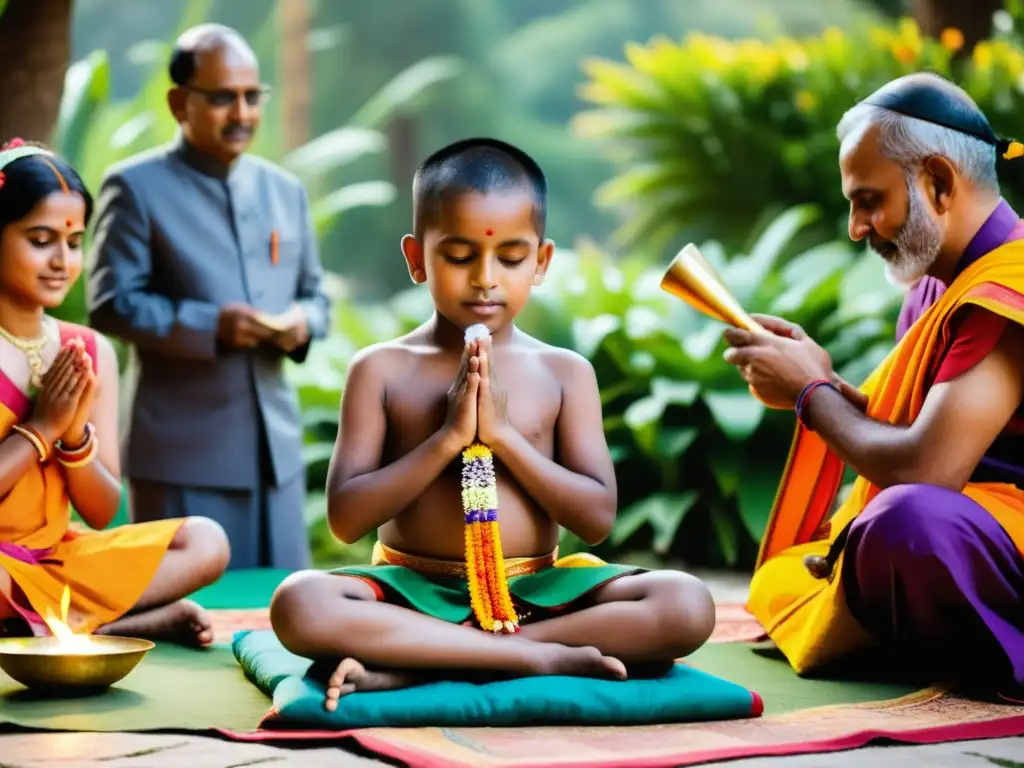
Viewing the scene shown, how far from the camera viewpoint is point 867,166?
364cm

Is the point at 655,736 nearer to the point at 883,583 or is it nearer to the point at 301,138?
the point at 883,583

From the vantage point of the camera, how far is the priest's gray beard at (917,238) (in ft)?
11.8

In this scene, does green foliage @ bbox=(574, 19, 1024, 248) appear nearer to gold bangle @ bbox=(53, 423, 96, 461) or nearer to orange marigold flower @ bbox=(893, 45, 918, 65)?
orange marigold flower @ bbox=(893, 45, 918, 65)

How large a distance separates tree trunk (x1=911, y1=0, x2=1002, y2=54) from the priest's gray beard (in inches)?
246

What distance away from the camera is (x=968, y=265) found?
3627 mm

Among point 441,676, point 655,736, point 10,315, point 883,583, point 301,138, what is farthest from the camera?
point 301,138

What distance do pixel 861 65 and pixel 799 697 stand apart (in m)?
6.65

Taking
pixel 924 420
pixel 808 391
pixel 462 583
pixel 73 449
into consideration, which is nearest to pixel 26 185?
pixel 73 449

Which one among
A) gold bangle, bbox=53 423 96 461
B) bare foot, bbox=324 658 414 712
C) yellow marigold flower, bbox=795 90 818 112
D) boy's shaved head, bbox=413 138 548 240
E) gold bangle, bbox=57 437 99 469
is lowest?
bare foot, bbox=324 658 414 712

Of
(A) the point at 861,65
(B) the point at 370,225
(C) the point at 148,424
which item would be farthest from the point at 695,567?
(B) the point at 370,225

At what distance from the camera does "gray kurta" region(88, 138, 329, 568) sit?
201 inches

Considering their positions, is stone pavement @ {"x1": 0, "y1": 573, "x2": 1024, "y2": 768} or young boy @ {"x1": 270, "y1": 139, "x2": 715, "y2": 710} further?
young boy @ {"x1": 270, "y1": 139, "x2": 715, "y2": 710}

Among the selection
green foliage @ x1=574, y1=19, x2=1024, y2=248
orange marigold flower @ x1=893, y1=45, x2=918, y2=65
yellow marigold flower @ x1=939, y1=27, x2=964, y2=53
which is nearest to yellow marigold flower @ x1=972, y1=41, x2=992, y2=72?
green foliage @ x1=574, y1=19, x2=1024, y2=248

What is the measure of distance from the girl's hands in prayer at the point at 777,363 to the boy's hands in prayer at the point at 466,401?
0.73 meters
